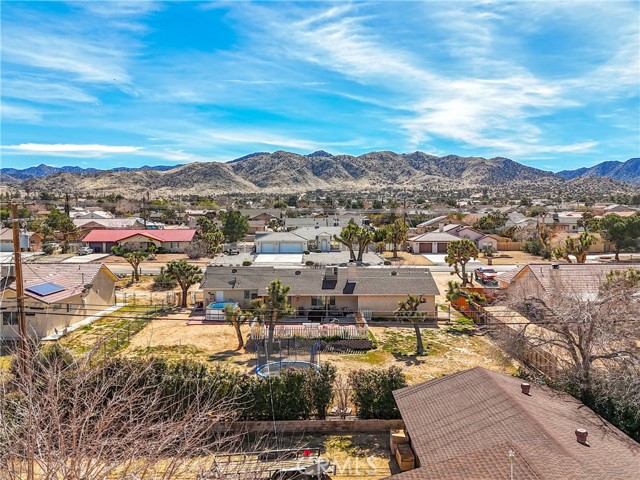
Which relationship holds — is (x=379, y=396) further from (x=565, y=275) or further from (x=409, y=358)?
(x=565, y=275)

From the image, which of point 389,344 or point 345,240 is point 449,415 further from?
point 345,240

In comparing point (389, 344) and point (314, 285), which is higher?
point (314, 285)

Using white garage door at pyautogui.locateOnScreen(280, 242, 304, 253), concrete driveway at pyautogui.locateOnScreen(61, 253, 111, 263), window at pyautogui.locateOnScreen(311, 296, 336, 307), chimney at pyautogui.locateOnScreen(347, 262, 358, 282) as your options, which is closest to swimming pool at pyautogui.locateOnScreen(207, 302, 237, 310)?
window at pyautogui.locateOnScreen(311, 296, 336, 307)

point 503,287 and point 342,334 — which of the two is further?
point 503,287

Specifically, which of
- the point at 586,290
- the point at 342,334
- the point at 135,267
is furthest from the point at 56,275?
the point at 586,290

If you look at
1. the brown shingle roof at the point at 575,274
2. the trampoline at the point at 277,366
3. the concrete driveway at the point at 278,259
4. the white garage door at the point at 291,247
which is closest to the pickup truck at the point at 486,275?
the brown shingle roof at the point at 575,274

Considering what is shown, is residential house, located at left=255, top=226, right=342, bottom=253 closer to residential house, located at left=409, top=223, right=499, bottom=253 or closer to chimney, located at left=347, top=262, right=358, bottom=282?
residential house, located at left=409, top=223, right=499, bottom=253
